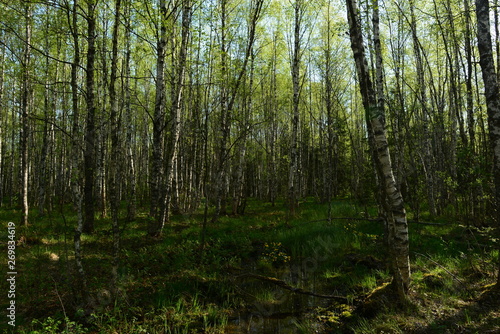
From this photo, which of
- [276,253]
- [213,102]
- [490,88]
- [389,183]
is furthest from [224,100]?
[490,88]

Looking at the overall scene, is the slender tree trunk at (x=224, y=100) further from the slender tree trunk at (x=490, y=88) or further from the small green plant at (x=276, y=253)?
the slender tree trunk at (x=490, y=88)

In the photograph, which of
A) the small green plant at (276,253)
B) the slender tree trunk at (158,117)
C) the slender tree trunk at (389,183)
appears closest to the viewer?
the slender tree trunk at (389,183)

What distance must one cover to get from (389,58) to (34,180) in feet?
83.9

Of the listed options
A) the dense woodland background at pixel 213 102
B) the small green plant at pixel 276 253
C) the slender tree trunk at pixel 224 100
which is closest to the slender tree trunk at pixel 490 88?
the dense woodland background at pixel 213 102

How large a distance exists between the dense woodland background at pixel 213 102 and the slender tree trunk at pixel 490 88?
255 mm

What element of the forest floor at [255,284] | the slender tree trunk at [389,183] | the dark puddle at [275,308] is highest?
the slender tree trunk at [389,183]

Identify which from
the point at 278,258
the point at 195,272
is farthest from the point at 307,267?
the point at 195,272

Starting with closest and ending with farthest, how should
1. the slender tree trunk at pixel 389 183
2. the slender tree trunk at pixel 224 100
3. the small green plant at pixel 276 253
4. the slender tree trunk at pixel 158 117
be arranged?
the slender tree trunk at pixel 389 183, the slender tree trunk at pixel 224 100, the small green plant at pixel 276 253, the slender tree trunk at pixel 158 117

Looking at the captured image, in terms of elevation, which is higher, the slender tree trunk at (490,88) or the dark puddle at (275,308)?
the slender tree trunk at (490,88)

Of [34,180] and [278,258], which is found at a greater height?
[34,180]

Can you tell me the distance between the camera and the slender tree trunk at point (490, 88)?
13.4ft

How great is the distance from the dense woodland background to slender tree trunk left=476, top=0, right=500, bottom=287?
0.84 feet

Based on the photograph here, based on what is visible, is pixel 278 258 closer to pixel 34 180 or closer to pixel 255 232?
pixel 255 232

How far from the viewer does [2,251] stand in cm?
668
